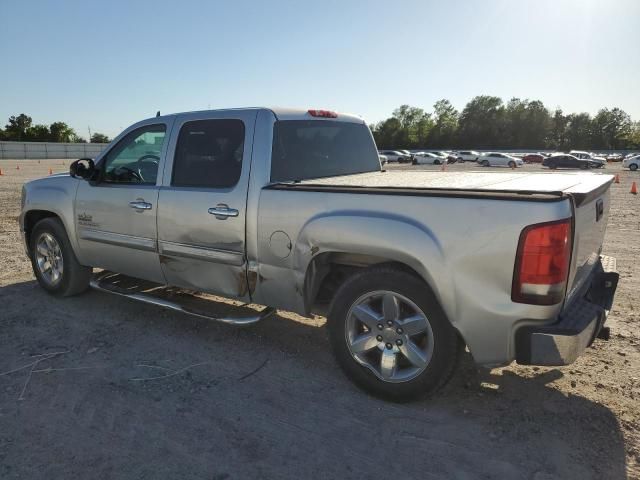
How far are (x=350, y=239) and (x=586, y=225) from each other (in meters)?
1.41

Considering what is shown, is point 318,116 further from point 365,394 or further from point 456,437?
point 456,437

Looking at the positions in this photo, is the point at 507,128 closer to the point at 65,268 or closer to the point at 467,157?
the point at 467,157

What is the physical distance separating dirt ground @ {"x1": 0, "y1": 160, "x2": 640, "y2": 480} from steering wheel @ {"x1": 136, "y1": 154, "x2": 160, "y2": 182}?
1417mm

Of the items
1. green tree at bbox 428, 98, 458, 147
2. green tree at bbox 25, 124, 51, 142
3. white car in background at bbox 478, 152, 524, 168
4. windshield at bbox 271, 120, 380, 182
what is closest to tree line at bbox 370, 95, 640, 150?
green tree at bbox 428, 98, 458, 147

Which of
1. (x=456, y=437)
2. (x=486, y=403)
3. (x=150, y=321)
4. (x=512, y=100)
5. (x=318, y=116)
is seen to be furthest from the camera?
(x=512, y=100)

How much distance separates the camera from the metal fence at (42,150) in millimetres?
57938

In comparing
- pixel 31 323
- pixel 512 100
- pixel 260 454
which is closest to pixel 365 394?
pixel 260 454

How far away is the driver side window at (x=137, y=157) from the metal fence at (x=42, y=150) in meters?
57.7

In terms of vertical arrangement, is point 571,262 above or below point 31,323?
above

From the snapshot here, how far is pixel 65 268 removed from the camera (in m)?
5.18

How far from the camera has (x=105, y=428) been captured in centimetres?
293

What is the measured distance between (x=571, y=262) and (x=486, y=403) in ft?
3.67

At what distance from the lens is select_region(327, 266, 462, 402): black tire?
2941 millimetres

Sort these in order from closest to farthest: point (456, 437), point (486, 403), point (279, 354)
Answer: point (456, 437) → point (486, 403) → point (279, 354)
